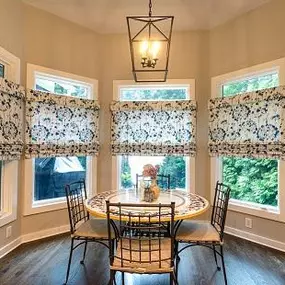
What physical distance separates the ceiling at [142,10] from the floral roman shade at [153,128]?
121cm

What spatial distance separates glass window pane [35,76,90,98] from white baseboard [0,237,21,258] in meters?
2.04

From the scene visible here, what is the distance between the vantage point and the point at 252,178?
12.4ft

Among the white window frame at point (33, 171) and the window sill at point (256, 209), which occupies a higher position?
the white window frame at point (33, 171)

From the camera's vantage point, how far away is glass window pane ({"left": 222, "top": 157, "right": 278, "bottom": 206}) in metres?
3.56

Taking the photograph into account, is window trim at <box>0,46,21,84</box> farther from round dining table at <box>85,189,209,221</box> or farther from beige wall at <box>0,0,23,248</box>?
round dining table at <box>85,189,209,221</box>


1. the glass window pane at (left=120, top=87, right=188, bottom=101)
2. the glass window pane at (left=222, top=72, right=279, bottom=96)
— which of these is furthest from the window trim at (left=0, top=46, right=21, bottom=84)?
the glass window pane at (left=222, top=72, right=279, bottom=96)

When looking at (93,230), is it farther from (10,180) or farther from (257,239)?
(257,239)

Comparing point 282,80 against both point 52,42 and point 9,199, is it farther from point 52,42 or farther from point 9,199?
Result: point 9,199

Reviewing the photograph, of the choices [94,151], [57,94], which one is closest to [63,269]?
[94,151]

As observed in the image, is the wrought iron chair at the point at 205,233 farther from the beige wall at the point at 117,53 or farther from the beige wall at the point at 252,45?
the beige wall at the point at 117,53

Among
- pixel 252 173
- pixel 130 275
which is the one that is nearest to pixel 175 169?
pixel 252 173

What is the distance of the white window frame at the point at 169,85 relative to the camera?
4289 millimetres

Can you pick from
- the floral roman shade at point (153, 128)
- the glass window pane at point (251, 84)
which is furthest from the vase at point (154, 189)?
the glass window pane at point (251, 84)

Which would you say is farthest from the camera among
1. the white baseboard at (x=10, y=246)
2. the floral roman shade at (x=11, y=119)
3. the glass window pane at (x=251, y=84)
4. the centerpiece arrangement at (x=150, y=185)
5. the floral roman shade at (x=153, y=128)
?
the floral roman shade at (x=153, y=128)
